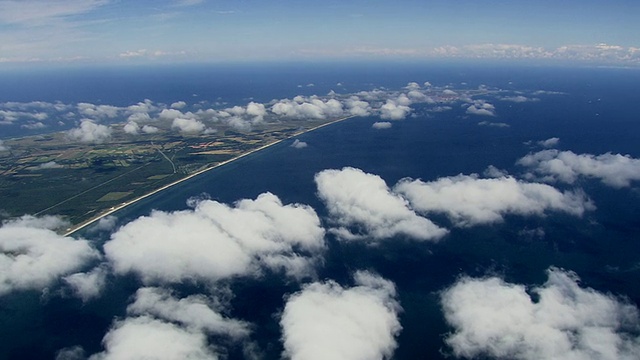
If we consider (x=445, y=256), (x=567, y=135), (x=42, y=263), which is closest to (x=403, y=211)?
(x=445, y=256)

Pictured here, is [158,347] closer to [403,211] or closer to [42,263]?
[42,263]

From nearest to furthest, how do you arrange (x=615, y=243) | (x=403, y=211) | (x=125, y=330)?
1. (x=125, y=330)
2. (x=615, y=243)
3. (x=403, y=211)

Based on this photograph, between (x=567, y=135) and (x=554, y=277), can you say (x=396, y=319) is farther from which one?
(x=567, y=135)

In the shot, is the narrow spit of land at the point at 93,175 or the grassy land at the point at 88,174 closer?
the narrow spit of land at the point at 93,175

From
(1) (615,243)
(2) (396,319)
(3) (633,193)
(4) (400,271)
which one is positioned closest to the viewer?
(2) (396,319)

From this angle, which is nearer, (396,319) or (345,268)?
(396,319)

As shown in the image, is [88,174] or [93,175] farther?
[88,174]

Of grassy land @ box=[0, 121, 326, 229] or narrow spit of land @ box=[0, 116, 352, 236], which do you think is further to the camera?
grassy land @ box=[0, 121, 326, 229]
